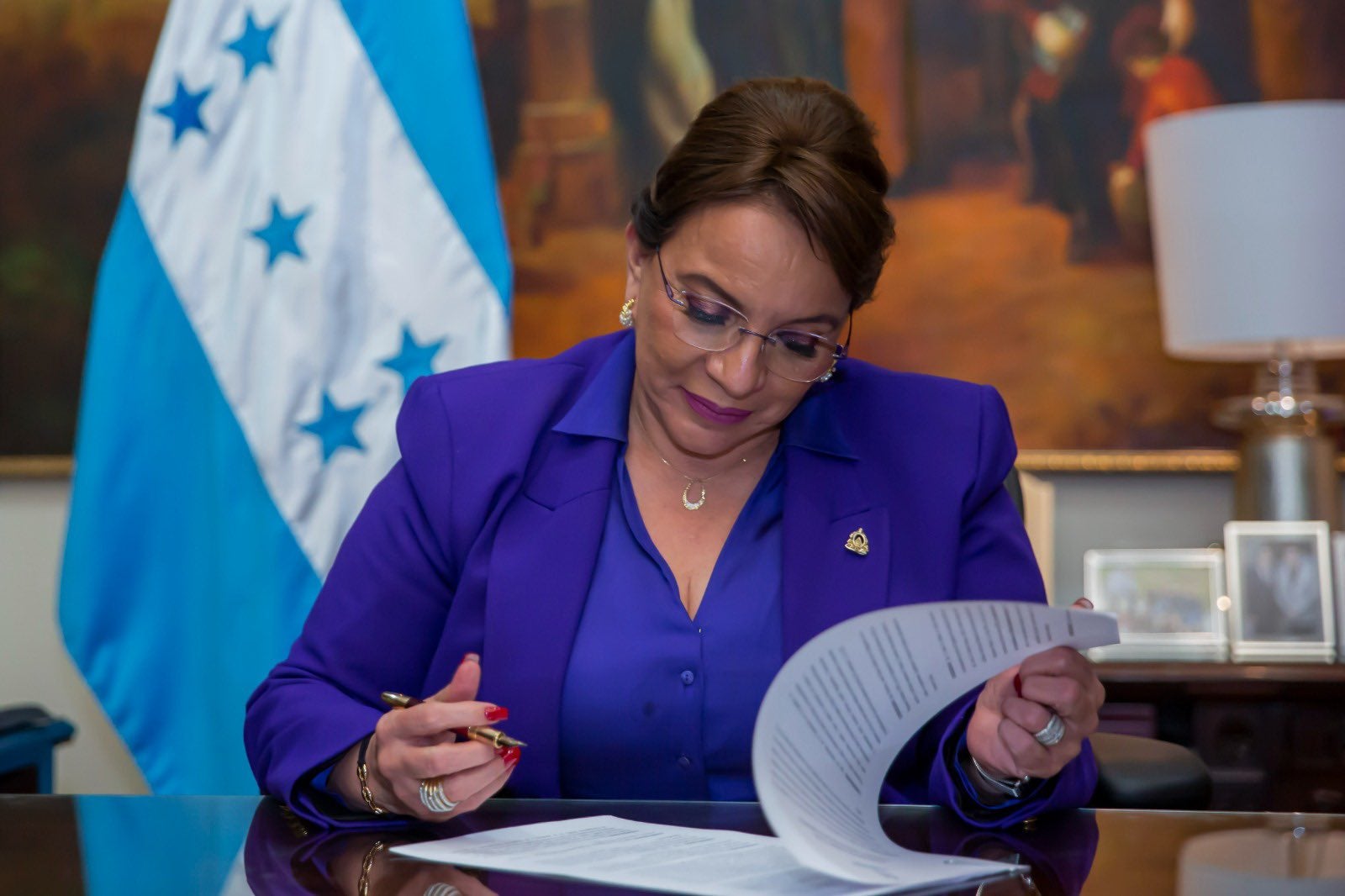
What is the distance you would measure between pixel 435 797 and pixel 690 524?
62 cm

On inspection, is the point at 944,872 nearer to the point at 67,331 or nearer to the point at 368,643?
the point at 368,643

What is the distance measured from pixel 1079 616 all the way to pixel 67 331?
9.26 ft

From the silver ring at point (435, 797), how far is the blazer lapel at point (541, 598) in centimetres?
34

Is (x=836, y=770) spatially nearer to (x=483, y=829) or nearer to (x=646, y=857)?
(x=646, y=857)

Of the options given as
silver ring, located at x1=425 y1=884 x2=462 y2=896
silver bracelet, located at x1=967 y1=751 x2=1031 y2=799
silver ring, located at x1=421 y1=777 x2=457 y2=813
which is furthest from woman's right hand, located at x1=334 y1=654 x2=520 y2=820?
silver bracelet, located at x1=967 y1=751 x2=1031 y2=799

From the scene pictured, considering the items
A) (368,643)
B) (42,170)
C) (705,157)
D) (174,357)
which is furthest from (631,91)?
(368,643)

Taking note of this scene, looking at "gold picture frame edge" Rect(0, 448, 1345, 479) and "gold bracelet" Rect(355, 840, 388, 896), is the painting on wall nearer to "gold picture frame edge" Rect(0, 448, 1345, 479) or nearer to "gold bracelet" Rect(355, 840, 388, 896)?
"gold picture frame edge" Rect(0, 448, 1345, 479)

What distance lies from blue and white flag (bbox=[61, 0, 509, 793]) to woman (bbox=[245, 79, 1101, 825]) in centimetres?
101

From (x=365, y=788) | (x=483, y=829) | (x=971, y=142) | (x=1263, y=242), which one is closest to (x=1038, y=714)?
(x=483, y=829)

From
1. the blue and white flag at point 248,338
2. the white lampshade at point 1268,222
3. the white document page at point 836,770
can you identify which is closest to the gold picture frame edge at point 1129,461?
the white lampshade at point 1268,222

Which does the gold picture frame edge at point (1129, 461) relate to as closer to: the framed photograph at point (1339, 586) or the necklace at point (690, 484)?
the framed photograph at point (1339, 586)

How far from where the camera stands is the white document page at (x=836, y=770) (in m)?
0.97

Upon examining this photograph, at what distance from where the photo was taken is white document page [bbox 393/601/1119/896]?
3.19 ft

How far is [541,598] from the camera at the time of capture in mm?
1601
